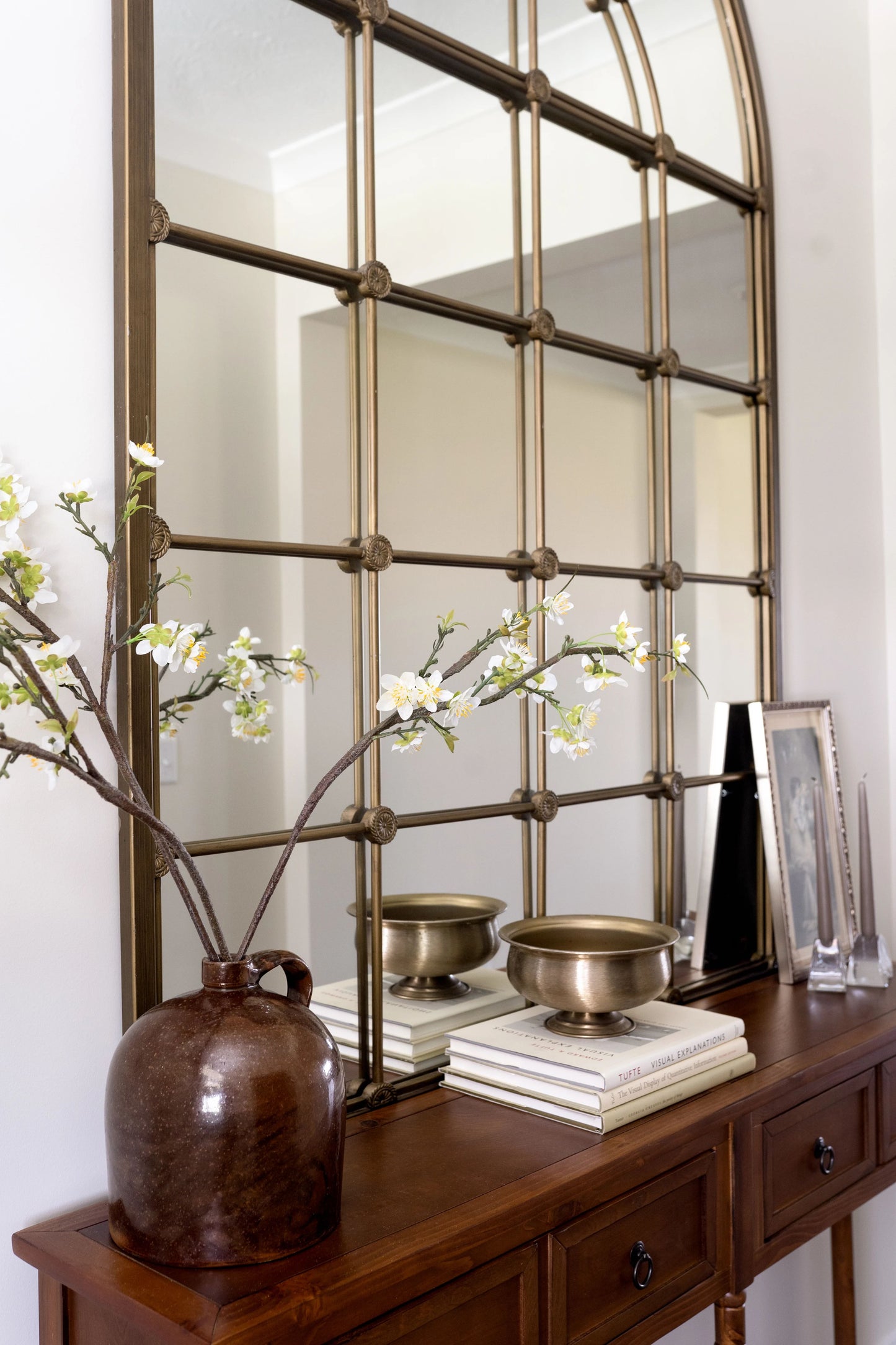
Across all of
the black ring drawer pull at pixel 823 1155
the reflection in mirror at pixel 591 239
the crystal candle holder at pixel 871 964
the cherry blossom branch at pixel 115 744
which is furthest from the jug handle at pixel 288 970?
the crystal candle holder at pixel 871 964

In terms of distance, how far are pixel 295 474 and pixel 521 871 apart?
59cm

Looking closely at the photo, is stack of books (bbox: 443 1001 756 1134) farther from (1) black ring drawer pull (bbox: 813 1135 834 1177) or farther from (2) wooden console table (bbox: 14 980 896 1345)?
(1) black ring drawer pull (bbox: 813 1135 834 1177)

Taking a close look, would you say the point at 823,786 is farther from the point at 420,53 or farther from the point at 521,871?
the point at 420,53

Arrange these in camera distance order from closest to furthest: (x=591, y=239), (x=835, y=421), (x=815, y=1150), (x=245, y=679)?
(x=245, y=679) → (x=815, y=1150) → (x=591, y=239) → (x=835, y=421)

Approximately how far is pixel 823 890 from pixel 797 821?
0.13 m

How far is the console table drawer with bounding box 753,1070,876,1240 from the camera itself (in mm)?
1404

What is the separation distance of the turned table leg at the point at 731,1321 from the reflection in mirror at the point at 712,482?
0.99 m


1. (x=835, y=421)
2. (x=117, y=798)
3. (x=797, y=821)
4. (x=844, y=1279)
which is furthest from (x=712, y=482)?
(x=844, y=1279)

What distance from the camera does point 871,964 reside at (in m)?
1.82

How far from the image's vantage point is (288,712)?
1268 millimetres

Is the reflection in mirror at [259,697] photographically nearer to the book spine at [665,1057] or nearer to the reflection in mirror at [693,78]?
the book spine at [665,1057]

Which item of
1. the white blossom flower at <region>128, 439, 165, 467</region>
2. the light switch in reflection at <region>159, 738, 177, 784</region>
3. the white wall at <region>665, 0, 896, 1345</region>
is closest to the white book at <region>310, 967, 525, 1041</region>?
the light switch in reflection at <region>159, 738, 177, 784</region>

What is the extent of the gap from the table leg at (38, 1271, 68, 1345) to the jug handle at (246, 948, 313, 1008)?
0.30 meters

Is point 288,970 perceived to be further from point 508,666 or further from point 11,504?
point 11,504
